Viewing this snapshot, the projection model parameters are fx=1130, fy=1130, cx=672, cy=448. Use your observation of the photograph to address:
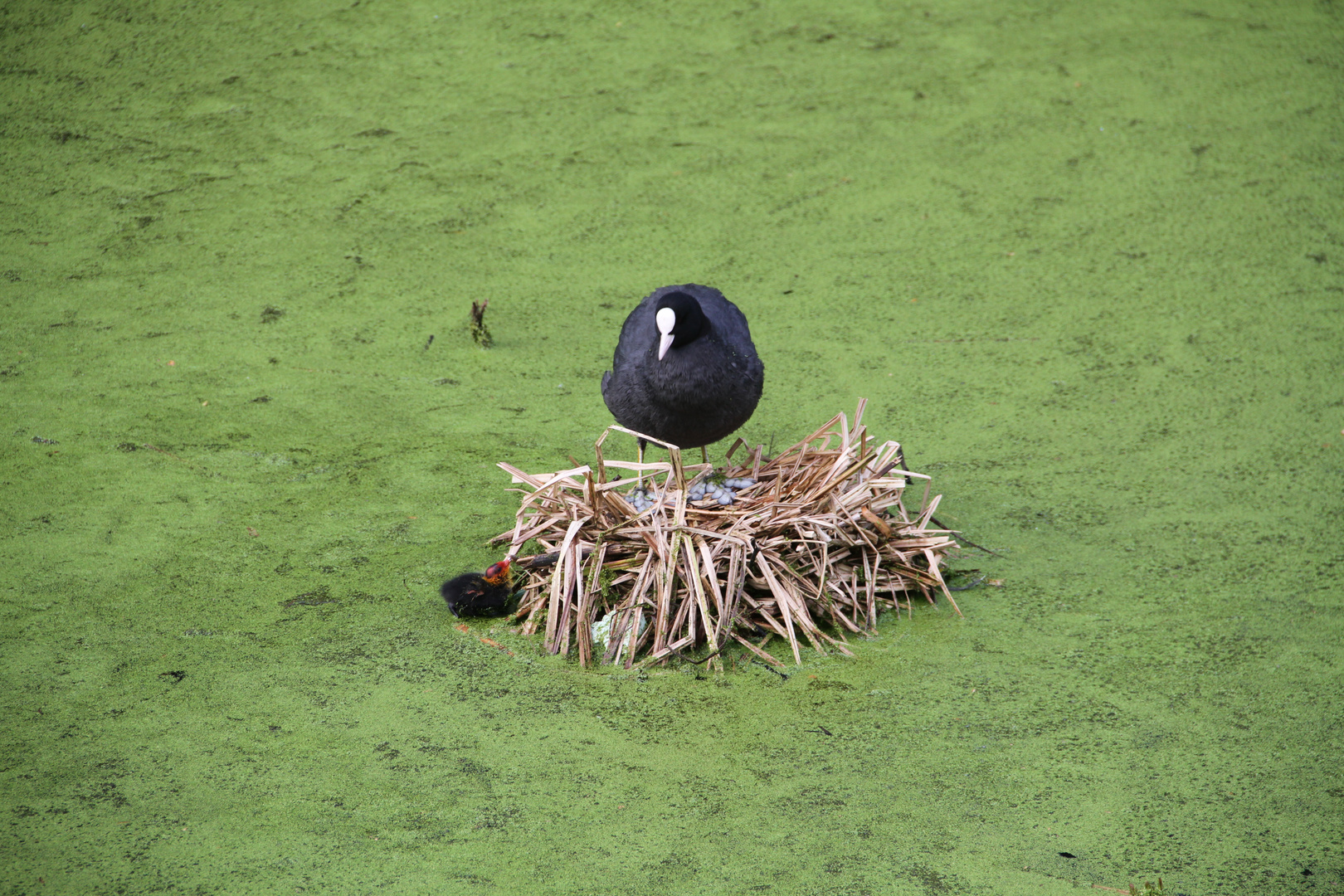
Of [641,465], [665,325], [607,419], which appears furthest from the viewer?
[607,419]

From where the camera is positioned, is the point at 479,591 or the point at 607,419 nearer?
the point at 479,591

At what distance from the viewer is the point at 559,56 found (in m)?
4.29

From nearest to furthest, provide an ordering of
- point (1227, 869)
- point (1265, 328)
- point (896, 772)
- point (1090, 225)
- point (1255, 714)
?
point (1227, 869) → point (896, 772) → point (1255, 714) → point (1265, 328) → point (1090, 225)

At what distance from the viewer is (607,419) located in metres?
2.93

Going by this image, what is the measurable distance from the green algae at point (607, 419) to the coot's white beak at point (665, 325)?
0.61m

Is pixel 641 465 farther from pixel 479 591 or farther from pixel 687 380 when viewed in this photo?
pixel 479 591

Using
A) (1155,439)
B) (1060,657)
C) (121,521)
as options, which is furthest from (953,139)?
(121,521)

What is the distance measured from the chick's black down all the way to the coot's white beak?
0.03 meters

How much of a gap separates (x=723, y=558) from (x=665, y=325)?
0.47 m

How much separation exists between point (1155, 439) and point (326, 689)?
2094 mm

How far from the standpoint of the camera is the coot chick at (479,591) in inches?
86.0

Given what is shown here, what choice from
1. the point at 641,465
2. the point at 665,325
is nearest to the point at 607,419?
the point at 641,465

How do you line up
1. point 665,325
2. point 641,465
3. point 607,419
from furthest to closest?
1. point 607,419
2. point 641,465
3. point 665,325

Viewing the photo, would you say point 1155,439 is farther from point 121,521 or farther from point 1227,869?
point 121,521
